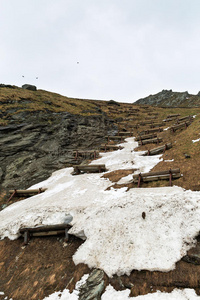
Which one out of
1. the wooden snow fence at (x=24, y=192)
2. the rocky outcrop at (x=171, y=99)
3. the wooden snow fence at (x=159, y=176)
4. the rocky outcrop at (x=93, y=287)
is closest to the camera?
the rocky outcrop at (x=93, y=287)

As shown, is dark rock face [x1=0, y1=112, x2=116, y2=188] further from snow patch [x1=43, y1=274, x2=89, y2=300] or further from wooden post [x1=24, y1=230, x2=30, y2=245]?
snow patch [x1=43, y1=274, x2=89, y2=300]

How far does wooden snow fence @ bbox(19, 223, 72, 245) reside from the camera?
351 inches

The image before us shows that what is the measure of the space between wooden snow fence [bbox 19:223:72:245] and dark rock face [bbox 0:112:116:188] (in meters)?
9.34

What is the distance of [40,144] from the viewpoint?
23.9 metres

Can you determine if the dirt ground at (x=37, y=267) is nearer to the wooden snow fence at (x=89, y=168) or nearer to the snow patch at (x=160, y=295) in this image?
the snow patch at (x=160, y=295)

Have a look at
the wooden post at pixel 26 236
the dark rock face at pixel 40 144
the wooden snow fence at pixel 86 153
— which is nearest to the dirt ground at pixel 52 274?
the wooden post at pixel 26 236

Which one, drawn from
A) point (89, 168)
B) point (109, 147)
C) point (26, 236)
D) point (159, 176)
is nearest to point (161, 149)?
point (159, 176)

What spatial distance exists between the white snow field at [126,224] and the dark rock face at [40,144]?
7868mm

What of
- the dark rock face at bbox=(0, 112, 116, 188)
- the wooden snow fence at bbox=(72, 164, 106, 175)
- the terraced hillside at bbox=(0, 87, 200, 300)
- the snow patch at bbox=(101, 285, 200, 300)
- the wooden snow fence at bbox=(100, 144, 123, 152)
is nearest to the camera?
the snow patch at bbox=(101, 285, 200, 300)

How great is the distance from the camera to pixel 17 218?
34.9ft

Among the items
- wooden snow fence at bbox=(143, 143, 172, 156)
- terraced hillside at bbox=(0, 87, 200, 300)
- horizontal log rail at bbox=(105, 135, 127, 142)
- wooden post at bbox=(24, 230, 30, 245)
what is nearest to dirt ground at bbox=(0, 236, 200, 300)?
terraced hillside at bbox=(0, 87, 200, 300)

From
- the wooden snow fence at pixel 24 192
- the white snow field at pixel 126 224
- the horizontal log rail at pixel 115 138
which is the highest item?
the horizontal log rail at pixel 115 138

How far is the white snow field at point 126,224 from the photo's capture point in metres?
6.18

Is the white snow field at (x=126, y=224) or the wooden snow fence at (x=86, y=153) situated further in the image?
the wooden snow fence at (x=86, y=153)
